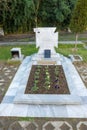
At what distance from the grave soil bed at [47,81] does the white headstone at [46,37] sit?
1.82 m

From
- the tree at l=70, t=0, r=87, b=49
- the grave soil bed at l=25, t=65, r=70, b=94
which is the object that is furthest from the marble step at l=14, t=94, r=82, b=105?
the tree at l=70, t=0, r=87, b=49

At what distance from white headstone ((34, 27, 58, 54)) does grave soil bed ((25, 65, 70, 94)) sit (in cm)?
182

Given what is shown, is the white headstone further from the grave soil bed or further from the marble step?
the marble step

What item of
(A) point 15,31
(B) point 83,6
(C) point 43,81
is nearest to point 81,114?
(C) point 43,81

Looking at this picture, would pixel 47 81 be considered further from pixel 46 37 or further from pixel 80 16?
pixel 80 16

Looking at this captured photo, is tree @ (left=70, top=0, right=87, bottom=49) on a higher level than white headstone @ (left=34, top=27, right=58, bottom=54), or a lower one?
higher

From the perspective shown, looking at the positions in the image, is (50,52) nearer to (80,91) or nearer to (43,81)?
(43,81)

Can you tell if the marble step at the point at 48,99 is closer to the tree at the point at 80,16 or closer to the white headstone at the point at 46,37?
the white headstone at the point at 46,37

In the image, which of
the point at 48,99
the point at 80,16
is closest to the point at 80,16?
the point at 80,16

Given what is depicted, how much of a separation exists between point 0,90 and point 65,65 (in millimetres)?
4336

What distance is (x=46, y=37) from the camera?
12961 millimetres

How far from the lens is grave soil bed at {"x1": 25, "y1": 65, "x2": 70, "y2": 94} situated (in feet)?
27.1

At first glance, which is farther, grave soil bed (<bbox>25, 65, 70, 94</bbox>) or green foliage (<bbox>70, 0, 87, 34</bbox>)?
green foliage (<bbox>70, 0, 87, 34</bbox>)

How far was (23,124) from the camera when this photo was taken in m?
6.32
